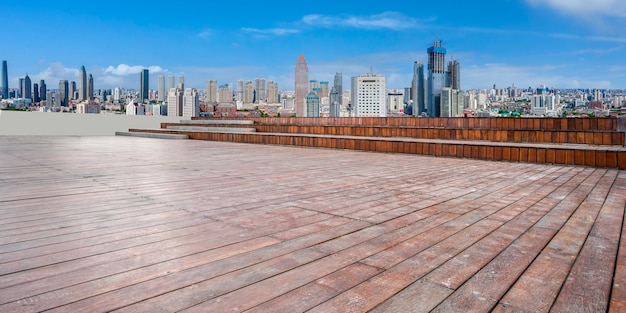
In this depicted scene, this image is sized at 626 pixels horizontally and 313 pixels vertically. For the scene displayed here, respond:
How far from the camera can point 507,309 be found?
4.93ft

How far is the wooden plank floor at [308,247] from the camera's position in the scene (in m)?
1.58

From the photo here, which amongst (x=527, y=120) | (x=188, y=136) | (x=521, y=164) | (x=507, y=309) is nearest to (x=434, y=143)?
(x=521, y=164)

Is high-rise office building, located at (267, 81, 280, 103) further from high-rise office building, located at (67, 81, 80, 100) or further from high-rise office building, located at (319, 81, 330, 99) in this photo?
high-rise office building, located at (67, 81, 80, 100)

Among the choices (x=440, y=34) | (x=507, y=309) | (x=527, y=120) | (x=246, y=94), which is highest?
(x=440, y=34)

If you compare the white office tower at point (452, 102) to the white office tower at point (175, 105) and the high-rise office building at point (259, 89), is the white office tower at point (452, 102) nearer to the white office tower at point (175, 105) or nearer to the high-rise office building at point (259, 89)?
the white office tower at point (175, 105)

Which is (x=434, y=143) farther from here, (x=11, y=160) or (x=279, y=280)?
(x=11, y=160)

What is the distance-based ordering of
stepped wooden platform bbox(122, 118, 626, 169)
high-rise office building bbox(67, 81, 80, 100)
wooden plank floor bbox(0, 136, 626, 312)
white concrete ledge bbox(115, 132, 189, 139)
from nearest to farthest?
1. wooden plank floor bbox(0, 136, 626, 312)
2. stepped wooden platform bbox(122, 118, 626, 169)
3. white concrete ledge bbox(115, 132, 189, 139)
4. high-rise office building bbox(67, 81, 80, 100)

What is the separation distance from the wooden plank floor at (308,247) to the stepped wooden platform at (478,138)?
236 centimetres

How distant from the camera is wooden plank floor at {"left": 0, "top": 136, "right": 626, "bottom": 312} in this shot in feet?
5.18

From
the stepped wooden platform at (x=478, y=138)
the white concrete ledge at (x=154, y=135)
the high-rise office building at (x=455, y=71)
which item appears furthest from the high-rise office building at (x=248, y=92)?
the stepped wooden platform at (x=478, y=138)

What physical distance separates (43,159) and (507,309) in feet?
24.6

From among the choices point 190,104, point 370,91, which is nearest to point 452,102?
point 190,104

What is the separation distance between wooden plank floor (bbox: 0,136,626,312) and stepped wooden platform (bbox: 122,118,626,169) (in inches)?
93.1

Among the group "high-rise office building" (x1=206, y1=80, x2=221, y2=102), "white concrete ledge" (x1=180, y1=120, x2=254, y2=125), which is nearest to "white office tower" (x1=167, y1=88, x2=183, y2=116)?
"white concrete ledge" (x1=180, y1=120, x2=254, y2=125)
